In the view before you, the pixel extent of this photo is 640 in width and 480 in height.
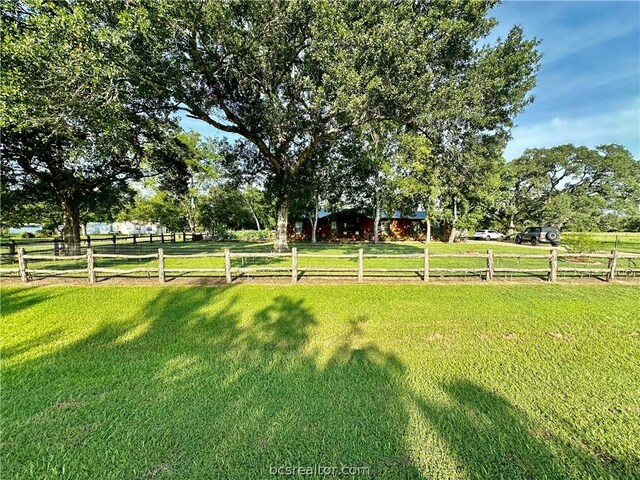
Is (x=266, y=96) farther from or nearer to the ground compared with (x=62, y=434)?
farther from the ground

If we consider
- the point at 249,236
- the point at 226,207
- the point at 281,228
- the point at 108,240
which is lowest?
the point at 108,240

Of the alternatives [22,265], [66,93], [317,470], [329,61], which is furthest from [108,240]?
[317,470]

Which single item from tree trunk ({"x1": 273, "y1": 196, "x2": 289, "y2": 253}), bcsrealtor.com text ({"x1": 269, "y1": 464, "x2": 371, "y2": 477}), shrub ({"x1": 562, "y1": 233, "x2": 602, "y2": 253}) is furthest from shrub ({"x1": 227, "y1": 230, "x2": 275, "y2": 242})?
bcsrealtor.com text ({"x1": 269, "y1": 464, "x2": 371, "y2": 477})

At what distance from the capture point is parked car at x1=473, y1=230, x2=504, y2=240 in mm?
38441

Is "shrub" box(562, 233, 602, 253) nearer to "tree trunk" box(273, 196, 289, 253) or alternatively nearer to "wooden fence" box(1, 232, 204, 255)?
"tree trunk" box(273, 196, 289, 253)

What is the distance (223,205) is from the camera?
34.8 meters

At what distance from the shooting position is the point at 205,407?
310 cm

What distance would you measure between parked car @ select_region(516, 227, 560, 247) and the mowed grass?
23.2 m

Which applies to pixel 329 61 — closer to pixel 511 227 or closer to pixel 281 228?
pixel 281 228

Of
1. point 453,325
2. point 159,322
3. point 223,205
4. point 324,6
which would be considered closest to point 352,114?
point 324,6

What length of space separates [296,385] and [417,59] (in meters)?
9.00

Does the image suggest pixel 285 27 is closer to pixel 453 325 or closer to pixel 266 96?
pixel 266 96

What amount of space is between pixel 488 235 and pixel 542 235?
509 inches

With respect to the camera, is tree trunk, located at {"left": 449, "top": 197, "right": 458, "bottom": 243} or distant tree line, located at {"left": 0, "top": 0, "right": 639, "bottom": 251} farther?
tree trunk, located at {"left": 449, "top": 197, "right": 458, "bottom": 243}
